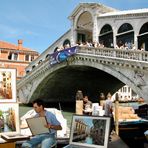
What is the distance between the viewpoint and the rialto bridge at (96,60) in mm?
13242

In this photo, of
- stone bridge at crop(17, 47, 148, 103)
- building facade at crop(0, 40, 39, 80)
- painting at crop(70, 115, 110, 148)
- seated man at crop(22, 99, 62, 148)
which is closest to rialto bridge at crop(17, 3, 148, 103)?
stone bridge at crop(17, 47, 148, 103)

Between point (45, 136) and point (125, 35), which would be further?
point (125, 35)

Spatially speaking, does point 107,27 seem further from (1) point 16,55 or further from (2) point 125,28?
(1) point 16,55

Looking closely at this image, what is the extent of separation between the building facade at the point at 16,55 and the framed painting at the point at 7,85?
2544 centimetres

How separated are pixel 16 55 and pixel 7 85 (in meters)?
26.8

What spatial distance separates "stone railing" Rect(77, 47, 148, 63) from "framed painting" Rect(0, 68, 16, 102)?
9089 mm

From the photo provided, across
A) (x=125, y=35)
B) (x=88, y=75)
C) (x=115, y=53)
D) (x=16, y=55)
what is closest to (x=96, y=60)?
(x=115, y=53)

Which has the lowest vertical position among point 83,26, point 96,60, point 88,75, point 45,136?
point 45,136

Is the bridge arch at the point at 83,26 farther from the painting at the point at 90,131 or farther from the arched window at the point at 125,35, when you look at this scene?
the painting at the point at 90,131

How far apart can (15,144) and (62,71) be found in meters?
15.4

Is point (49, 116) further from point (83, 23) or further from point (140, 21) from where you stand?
point (83, 23)

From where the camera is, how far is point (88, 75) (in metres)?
20.2

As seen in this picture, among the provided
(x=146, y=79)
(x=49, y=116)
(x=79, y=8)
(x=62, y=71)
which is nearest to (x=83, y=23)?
(x=79, y=8)

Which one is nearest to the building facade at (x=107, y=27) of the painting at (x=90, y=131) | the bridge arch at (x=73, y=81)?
the bridge arch at (x=73, y=81)
